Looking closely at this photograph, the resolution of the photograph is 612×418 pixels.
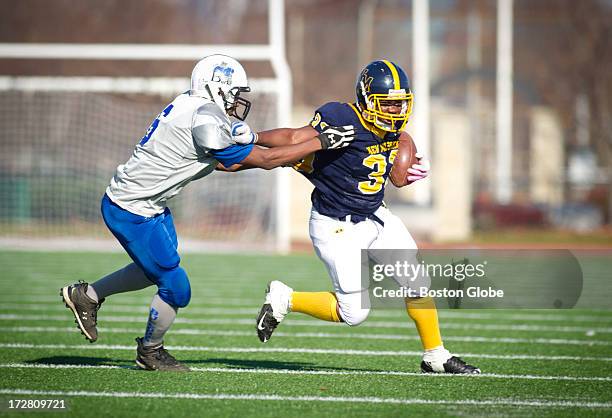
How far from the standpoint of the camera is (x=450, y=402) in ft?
16.3

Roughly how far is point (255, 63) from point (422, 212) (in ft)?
39.4

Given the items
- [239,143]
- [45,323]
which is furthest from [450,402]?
[45,323]

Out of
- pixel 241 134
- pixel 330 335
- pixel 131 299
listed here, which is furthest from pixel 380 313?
pixel 241 134

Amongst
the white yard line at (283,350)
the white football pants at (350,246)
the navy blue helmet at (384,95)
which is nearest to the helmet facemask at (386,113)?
the navy blue helmet at (384,95)

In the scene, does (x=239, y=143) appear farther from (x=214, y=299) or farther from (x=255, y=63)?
(x=255, y=63)

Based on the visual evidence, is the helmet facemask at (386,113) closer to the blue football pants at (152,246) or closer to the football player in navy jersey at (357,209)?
the football player in navy jersey at (357,209)

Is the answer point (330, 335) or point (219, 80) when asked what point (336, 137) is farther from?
point (330, 335)

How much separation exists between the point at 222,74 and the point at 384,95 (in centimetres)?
92

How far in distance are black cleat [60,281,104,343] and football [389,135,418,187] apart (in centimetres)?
194

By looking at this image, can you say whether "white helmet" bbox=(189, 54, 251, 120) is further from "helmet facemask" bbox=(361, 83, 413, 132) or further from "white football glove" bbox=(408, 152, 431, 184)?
"white football glove" bbox=(408, 152, 431, 184)

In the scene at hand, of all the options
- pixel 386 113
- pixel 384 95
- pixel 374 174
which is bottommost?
pixel 374 174

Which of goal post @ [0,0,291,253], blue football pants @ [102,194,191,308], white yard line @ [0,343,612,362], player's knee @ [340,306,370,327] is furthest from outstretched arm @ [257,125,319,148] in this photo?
goal post @ [0,0,291,253]

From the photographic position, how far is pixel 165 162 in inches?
218

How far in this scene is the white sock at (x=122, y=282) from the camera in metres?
5.89
